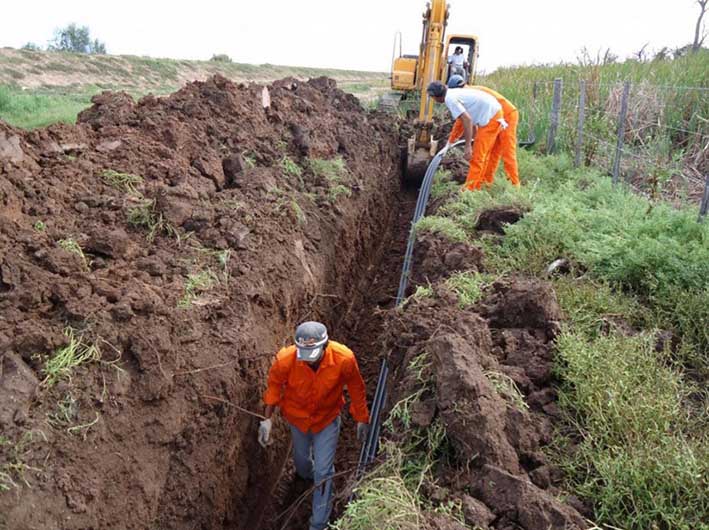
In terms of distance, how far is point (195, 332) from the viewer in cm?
429

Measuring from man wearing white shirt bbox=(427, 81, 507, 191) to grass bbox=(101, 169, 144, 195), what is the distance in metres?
4.34

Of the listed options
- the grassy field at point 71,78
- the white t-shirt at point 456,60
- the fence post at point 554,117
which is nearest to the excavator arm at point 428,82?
the white t-shirt at point 456,60

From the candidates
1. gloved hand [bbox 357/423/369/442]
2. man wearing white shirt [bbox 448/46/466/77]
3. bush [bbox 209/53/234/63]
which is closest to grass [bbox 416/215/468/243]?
gloved hand [bbox 357/423/369/442]

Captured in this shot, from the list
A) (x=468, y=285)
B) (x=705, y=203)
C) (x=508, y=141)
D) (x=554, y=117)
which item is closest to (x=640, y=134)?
(x=554, y=117)

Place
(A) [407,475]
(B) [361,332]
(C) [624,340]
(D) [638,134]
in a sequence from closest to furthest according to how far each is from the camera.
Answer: (A) [407,475] < (C) [624,340] < (B) [361,332] < (D) [638,134]

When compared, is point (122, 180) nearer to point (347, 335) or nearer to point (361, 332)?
point (347, 335)

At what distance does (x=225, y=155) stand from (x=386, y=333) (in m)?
3.44

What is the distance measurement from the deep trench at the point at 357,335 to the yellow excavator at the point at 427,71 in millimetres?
932

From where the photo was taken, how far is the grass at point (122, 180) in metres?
5.40

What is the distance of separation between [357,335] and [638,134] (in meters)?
6.32

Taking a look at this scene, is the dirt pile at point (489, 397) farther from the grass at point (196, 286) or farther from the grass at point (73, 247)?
the grass at point (73, 247)

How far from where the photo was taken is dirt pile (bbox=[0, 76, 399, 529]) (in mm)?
3293

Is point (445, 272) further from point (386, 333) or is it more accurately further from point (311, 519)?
point (311, 519)

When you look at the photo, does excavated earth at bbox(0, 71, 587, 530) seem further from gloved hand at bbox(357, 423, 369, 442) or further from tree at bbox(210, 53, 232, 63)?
tree at bbox(210, 53, 232, 63)
